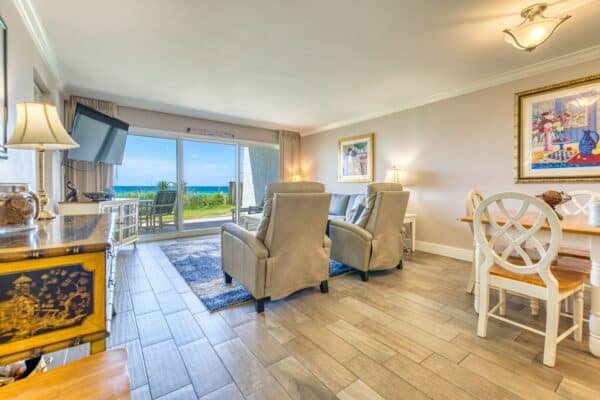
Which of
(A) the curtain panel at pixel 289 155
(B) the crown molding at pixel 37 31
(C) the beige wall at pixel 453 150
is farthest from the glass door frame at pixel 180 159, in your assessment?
(C) the beige wall at pixel 453 150

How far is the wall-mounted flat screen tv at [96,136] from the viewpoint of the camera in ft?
10.8

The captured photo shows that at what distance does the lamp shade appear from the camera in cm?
134

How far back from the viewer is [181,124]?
484 cm

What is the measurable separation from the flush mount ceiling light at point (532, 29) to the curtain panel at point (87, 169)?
16.1ft

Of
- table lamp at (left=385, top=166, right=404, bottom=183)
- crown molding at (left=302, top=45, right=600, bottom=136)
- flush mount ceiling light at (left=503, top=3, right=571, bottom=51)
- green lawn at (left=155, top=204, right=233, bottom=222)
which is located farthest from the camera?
green lawn at (left=155, top=204, right=233, bottom=222)

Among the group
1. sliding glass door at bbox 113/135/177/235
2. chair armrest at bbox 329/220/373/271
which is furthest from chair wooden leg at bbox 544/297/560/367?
sliding glass door at bbox 113/135/177/235

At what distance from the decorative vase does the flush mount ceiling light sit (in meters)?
1.42

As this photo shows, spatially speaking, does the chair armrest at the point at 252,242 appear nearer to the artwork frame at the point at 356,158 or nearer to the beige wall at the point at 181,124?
the artwork frame at the point at 356,158

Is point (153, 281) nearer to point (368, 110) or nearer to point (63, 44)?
Result: point (63, 44)

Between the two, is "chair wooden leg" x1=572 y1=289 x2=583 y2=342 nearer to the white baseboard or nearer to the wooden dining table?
the wooden dining table

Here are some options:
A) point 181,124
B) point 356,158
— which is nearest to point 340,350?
point 356,158

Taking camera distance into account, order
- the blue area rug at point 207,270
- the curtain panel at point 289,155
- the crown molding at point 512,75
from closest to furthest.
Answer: the blue area rug at point 207,270 → the crown molding at point 512,75 → the curtain panel at point 289,155

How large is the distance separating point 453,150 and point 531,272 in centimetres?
245

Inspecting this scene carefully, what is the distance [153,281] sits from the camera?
2.77 meters
